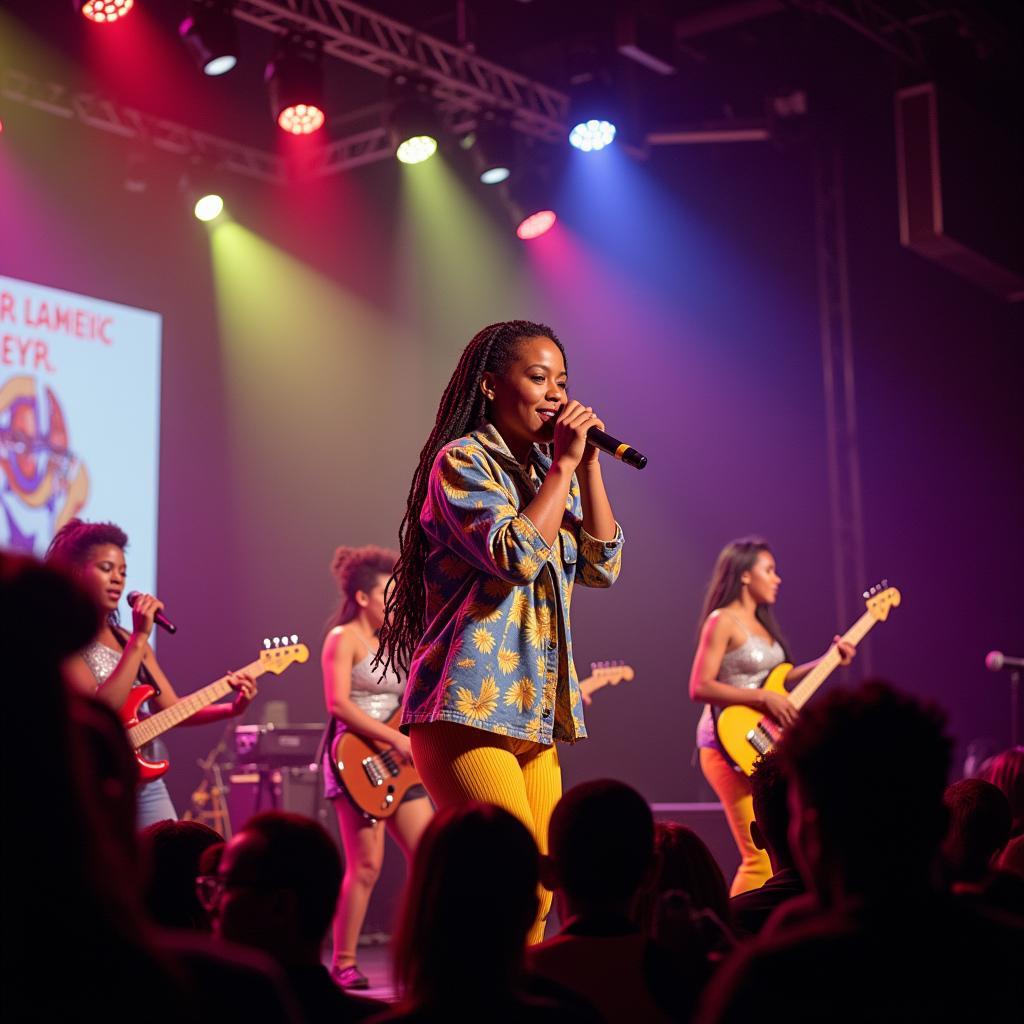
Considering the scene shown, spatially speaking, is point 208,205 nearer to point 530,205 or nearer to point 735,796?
point 530,205

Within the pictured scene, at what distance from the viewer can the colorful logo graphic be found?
869 centimetres

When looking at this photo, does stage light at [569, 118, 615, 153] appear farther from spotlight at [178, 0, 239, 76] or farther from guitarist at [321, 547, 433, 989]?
guitarist at [321, 547, 433, 989]

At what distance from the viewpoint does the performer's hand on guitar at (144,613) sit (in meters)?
5.47

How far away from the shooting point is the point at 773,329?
1084cm

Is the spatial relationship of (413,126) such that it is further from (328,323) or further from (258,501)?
(258,501)

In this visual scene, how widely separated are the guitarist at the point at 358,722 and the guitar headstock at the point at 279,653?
10.0 inches

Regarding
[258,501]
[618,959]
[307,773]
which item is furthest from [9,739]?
[258,501]

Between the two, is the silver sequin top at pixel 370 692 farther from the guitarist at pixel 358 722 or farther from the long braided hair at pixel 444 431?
the long braided hair at pixel 444 431

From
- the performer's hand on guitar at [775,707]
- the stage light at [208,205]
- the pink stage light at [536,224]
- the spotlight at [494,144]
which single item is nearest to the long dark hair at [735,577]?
the performer's hand on guitar at [775,707]

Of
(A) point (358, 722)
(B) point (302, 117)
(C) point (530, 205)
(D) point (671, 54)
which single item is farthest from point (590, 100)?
(A) point (358, 722)

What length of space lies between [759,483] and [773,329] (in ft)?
3.92

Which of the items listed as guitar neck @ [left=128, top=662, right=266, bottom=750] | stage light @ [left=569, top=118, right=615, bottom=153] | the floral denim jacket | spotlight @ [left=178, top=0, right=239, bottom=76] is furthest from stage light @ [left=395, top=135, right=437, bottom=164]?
the floral denim jacket

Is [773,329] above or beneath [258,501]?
above

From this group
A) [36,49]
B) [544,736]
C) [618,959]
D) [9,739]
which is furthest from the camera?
[36,49]
